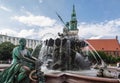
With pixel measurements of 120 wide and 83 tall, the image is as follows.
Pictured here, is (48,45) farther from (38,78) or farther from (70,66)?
(38,78)

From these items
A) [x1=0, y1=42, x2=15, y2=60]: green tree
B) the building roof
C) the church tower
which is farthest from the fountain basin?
the building roof

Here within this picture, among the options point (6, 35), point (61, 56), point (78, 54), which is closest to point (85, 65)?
point (78, 54)

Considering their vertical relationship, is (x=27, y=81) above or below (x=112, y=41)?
below

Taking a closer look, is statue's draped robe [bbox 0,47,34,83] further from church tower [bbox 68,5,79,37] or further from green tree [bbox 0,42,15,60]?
green tree [bbox 0,42,15,60]

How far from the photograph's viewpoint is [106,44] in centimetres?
10412

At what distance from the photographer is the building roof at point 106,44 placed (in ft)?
338

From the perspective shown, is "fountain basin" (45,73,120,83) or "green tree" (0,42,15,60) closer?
"fountain basin" (45,73,120,83)

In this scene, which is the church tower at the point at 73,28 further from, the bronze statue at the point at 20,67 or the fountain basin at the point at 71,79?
the bronze statue at the point at 20,67

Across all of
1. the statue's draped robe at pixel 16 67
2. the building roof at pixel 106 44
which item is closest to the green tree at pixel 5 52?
the building roof at pixel 106 44

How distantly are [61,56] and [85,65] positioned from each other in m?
1.64

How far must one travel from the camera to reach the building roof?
338 ft

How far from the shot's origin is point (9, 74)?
7.13m

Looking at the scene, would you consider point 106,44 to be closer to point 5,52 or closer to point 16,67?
point 5,52

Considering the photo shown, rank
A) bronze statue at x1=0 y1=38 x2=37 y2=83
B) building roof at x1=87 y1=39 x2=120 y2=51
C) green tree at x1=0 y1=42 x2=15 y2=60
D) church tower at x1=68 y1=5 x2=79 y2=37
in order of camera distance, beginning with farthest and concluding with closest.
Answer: building roof at x1=87 y1=39 x2=120 y2=51
green tree at x1=0 y1=42 x2=15 y2=60
church tower at x1=68 y1=5 x2=79 y2=37
bronze statue at x1=0 y1=38 x2=37 y2=83
